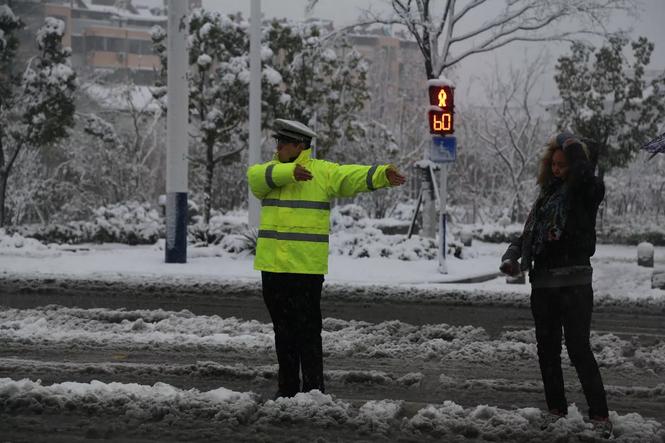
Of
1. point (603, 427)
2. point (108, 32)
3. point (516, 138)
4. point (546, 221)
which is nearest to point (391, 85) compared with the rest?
point (516, 138)

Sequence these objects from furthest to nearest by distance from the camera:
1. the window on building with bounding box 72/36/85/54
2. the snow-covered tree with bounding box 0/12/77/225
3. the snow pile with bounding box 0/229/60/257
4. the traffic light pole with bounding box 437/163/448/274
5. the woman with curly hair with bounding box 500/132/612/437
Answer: the window on building with bounding box 72/36/85/54, the snow-covered tree with bounding box 0/12/77/225, the snow pile with bounding box 0/229/60/257, the traffic light pole with bounding box 437/163/448/274, the woman with curly hair with bounding box 500/132/612/437

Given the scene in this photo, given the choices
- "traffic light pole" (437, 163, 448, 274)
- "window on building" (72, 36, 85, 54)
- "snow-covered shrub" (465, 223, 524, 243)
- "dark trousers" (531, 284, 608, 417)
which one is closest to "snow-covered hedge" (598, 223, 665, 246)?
"snow-covered shrub" (465, 223, 524, 243)

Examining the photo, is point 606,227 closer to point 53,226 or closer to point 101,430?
point 53,226

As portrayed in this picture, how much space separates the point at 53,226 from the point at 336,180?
20140 mm

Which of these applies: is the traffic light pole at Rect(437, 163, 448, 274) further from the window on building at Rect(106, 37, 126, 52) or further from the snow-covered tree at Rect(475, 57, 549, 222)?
the window on building at Rect(106, 37, 126, 52)

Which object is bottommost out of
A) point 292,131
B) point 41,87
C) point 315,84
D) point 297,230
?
point 297,230

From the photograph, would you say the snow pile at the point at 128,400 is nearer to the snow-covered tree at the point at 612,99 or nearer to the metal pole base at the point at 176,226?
the metal pole base at the point at 176,226

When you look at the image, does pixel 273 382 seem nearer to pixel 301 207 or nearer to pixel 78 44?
pixel 301 207

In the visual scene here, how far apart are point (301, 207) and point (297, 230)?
5.7 inches

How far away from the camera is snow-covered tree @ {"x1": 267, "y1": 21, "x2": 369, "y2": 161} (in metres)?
26.4

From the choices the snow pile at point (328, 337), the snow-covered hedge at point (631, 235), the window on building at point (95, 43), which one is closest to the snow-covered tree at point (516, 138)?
the snow-covered hedge at point (631, 235)

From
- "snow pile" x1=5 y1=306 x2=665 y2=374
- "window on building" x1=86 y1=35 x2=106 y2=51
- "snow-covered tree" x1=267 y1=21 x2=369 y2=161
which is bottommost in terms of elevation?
"snow pile" x1=5 y1=306 x2=665 y2=374

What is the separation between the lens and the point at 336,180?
18.0 feet

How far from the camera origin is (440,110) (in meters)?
15.3
